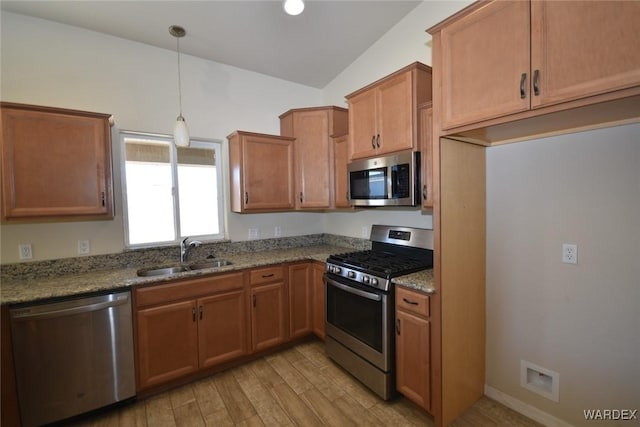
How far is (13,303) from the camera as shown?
5.67ft

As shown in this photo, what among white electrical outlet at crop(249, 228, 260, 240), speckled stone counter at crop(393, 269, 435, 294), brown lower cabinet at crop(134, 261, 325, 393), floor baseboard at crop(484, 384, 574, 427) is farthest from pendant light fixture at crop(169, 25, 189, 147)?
floor baseboard at crop(484, 384, 574, 427)

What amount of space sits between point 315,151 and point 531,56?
206 centimetres

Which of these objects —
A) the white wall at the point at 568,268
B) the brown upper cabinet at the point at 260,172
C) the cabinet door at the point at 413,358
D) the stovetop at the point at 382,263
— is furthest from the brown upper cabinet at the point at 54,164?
the white wall at the point at 568,268

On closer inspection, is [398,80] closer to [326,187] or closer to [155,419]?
[326,187]

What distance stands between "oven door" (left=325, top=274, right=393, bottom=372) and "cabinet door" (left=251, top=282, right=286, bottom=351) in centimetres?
49

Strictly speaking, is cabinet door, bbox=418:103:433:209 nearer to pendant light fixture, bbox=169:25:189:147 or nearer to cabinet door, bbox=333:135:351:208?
cabinet door, bbox=333:135:351:208

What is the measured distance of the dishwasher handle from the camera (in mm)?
1762

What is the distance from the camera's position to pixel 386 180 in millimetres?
2344

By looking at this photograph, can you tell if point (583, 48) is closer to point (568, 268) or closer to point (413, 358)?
point (568, 268)

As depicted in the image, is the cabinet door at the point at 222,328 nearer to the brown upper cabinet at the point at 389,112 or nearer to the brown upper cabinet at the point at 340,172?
the brown upper cabinet at the point at 340,172

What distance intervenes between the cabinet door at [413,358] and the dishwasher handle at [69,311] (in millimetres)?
2005

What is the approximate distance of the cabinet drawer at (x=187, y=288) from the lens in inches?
84.4

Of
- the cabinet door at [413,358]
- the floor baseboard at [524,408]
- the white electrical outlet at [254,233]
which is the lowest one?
the floor baseboard at [524,408]

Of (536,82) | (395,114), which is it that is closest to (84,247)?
(395,114)
